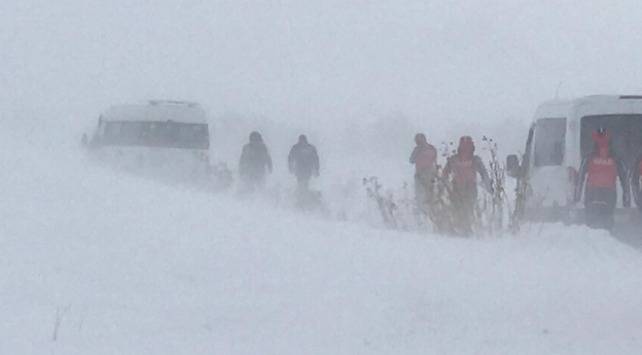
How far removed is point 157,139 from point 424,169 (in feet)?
24.5

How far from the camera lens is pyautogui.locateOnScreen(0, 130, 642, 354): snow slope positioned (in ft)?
27.9

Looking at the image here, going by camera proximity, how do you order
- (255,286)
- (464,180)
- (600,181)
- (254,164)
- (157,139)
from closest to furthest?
1. (255,286)
2. (464,180)
3. (600,181)
4. (254,164)
5. (157,139)

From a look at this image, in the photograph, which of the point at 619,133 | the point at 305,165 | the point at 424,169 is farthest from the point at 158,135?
the point at 619,133

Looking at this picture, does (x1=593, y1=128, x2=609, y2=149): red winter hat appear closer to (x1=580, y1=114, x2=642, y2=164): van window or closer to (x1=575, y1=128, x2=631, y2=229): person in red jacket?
(x1=575, y1=128, x2=631, y2=229): person in red jacket

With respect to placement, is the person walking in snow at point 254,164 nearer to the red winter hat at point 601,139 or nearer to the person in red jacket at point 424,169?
the person in red jacket at point 424,169

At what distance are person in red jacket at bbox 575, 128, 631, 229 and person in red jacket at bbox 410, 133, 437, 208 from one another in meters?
1.63

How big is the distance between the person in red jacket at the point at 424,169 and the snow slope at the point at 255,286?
231cm

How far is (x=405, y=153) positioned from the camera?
172 feet

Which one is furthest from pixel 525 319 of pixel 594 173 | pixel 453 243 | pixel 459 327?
pixel 594 173

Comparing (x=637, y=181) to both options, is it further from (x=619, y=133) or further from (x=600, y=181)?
(x=619, y=133)

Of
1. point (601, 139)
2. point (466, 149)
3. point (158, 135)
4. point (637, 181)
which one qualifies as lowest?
point (637, 181)

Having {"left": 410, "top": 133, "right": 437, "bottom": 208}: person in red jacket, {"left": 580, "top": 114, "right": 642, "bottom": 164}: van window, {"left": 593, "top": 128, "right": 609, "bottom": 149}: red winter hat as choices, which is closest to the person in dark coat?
{"left": 410, "top": 133, "right": 437, "bottom": 208}: person in red jacket

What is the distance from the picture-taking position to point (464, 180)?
49.2ft

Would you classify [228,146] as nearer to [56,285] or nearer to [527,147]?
[527,147]
